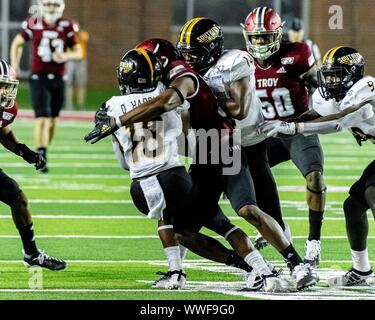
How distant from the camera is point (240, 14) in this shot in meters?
26.2

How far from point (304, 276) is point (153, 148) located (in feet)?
3.74

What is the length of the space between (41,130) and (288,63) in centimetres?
584

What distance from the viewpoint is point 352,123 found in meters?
7.24

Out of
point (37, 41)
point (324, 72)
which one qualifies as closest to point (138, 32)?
point (37, 41)

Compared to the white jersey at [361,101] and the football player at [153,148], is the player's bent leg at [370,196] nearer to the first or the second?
the white jersey at [361,101]

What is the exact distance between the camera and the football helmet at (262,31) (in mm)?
8078

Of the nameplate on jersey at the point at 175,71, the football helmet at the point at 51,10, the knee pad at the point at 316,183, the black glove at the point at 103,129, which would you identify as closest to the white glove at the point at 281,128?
the nameplate on jersey at the point at 175,71

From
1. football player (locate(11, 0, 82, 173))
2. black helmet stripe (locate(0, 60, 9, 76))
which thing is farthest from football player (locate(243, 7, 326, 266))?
football player (locate(11, 0, 82, 173))

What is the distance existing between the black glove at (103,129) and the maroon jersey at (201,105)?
0.45 m

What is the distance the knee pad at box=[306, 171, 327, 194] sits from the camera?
820 cm

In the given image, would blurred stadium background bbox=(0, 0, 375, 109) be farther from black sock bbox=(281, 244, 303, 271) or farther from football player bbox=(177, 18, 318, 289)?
black sock bbox=(281, 244, 303, 271)

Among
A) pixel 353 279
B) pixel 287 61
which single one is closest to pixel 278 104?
pixel 287 61

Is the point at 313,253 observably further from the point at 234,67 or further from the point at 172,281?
the point at 234,67

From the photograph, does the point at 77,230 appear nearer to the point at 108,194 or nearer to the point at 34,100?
the point at 108,194
